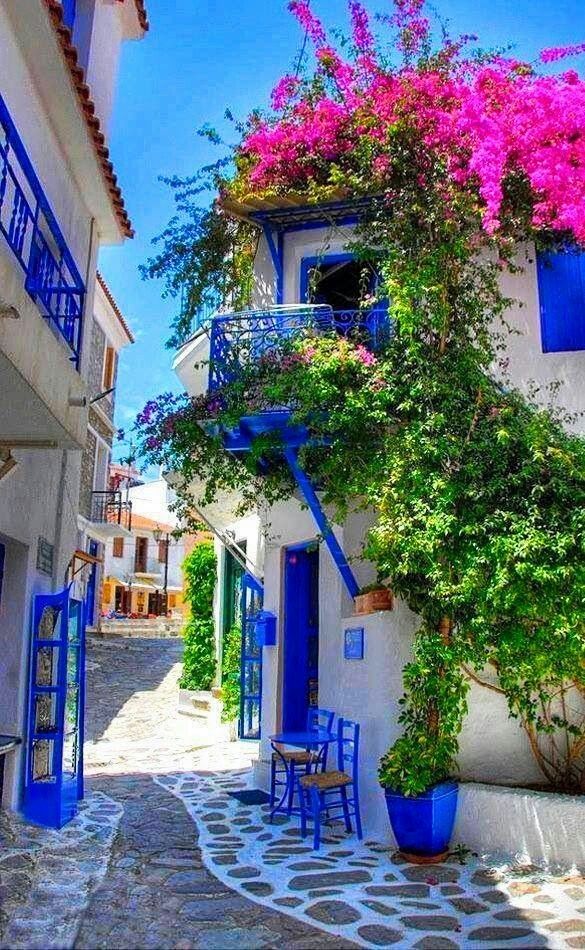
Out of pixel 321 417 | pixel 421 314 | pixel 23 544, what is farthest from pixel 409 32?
pixel 23 544

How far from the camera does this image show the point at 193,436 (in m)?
8.67

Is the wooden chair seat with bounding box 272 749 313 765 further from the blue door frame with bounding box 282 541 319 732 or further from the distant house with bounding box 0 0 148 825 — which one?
the distant house with bounding box 0 0 148 825

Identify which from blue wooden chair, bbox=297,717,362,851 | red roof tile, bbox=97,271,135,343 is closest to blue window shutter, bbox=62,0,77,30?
blue wooden chair, bbox=297,717,362,851

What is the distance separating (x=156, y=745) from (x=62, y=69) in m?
10.6

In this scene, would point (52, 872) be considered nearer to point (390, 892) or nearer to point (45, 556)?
point (390, 892)

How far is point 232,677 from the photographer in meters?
14.2

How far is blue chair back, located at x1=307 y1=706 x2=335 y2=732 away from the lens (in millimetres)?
8852

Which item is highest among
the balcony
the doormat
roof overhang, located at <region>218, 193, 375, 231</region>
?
roof overhang, located at <region>218, 193, 375, 231</region>

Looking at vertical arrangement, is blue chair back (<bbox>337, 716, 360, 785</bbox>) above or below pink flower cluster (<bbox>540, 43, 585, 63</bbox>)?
below

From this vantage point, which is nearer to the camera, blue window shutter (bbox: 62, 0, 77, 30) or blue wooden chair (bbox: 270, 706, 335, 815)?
blue wooden chair (bbox: 270, 706, 335, 815)

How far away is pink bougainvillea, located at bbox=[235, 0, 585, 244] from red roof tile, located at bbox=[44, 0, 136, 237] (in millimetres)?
1692

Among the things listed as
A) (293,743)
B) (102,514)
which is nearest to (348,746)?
(293,743)

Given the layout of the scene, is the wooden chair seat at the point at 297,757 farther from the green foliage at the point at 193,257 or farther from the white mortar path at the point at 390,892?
the green foliage at the point at 193,257

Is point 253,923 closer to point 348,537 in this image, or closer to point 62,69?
point 348,537
